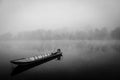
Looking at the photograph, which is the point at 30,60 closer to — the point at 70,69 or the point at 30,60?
the point at 30,60

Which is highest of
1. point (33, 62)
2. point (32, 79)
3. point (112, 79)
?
point (33, 62)

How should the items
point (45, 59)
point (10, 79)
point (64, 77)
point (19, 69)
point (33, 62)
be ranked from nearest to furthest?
point (10, 79)
point (64, 77)
point (19, 69)
point (33, 62)
point (45, 59)

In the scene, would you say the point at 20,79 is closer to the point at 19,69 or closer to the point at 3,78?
the point at 3,78

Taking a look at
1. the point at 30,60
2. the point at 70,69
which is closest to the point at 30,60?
the point at 30,60

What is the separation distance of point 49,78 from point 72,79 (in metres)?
5.49

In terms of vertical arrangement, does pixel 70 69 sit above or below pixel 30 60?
below

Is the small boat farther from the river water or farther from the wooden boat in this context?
the river water

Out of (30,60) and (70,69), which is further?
(30,60)

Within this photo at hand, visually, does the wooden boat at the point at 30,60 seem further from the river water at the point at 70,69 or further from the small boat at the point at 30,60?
the river water at the point at 70,69

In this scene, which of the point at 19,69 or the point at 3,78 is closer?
the point at 3,78

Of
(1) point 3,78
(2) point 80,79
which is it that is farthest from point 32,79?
(2) point 80,79

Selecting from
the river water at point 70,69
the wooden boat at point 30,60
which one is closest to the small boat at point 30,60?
the wooden boat at point 30,60

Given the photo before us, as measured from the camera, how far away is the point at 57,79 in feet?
72.3

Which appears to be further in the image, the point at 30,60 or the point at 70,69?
the point at 30,60
